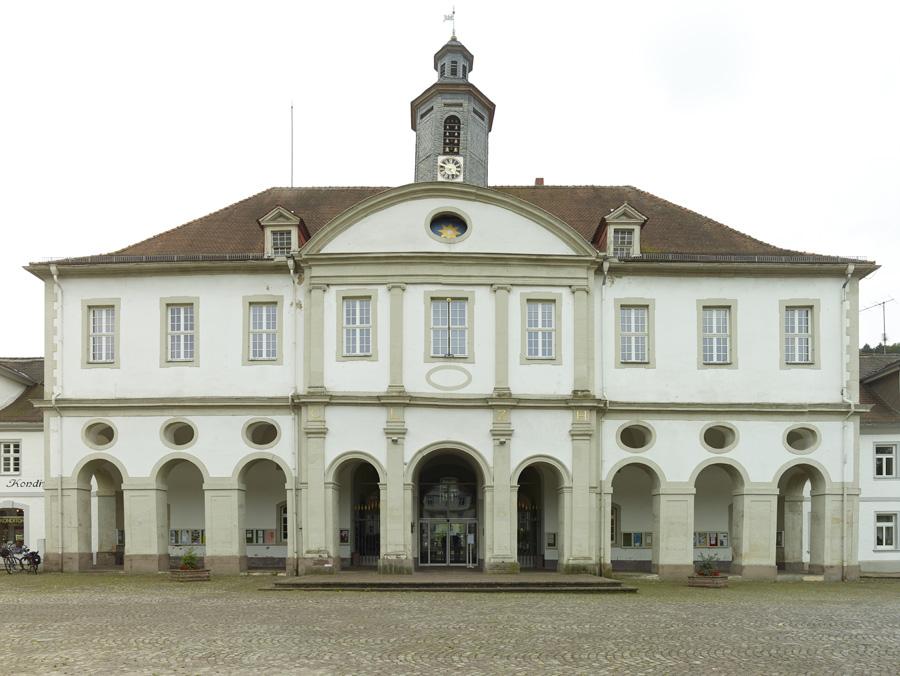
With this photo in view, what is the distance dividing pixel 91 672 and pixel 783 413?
2408 cm

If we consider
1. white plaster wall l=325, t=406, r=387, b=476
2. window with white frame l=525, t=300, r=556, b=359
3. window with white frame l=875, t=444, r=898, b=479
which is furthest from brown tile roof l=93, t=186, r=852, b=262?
window with white frame l=875, t=444, r=898, b=479

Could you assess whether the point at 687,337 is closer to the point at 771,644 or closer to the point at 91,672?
the point at 771,644

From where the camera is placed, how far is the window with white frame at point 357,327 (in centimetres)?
3200

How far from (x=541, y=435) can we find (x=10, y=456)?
20.5 m

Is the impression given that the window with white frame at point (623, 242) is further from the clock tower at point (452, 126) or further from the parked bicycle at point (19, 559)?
the parked bicycle at point (19, 559)

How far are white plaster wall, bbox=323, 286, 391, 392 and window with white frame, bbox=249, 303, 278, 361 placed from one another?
76.9 inches

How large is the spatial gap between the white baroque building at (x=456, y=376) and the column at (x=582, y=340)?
0.27 feet

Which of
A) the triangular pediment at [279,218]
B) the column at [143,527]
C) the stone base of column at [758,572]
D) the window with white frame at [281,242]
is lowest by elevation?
the stone base of column at [758,572]

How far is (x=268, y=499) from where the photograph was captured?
36125 millimetres

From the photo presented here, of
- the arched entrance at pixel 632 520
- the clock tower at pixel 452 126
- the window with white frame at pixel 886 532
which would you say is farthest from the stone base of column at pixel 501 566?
the window with white frame at pixel 886 532

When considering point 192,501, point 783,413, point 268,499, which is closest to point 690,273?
point 783,413

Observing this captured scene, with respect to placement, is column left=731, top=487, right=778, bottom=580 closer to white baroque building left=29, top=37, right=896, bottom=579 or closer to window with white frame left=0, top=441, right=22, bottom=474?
white baroque building left=29, top=37, right=896, bottom=579

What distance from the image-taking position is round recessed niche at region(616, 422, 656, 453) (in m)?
32.6

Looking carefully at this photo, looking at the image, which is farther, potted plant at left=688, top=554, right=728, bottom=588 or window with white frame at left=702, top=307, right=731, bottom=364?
window with white frame at left=702, top=307, right=731, bottom=364
